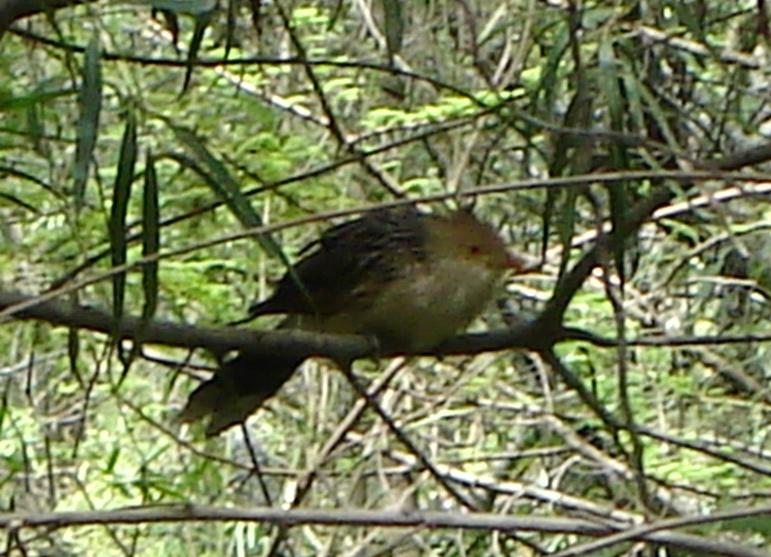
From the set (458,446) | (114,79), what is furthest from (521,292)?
(114,79)

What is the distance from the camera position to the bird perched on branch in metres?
2.36

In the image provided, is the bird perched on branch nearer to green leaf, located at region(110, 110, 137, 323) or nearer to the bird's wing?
the bird's wing

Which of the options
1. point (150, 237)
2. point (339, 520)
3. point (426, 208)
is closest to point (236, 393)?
point (150, 237)

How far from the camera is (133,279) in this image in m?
2.93

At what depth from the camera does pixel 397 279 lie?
252 cm

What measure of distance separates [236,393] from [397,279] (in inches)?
17.6

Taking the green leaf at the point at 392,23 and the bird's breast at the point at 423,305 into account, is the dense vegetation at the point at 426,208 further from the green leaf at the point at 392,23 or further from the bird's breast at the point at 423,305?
the green leaf at the point at 392,23

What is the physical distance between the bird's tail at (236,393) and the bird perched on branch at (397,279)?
0.12ft

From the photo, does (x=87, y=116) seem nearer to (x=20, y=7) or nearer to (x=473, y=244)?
(x=20, y=7)

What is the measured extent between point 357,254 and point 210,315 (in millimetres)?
700

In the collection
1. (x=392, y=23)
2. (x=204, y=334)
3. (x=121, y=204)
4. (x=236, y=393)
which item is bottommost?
(x=236, y=393)

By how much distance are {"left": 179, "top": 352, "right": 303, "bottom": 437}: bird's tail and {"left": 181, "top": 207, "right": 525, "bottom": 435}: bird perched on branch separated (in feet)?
0.12

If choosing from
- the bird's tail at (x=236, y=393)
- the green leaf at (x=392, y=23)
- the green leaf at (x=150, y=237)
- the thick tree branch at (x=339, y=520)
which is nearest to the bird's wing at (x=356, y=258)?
the bird's tail at (x=236, y=393)

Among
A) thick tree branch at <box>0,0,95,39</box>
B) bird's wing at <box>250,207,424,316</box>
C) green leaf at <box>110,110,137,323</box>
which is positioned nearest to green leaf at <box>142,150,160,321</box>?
green leaf at <box>110,110,137,323</box>
